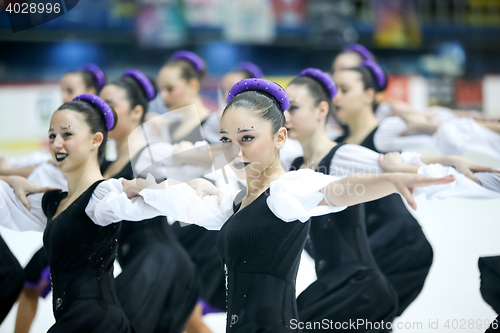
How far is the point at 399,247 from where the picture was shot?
318 cm

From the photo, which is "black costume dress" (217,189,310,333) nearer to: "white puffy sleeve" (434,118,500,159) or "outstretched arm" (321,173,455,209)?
"outstretched arm" (321,173,455,209)

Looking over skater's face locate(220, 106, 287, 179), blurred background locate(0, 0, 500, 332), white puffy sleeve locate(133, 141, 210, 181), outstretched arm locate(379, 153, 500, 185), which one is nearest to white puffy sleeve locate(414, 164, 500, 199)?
outstretched arm locate(379, 153, 500, 185)

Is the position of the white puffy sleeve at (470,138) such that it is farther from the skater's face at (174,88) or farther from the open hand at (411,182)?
the skater's face at (174,88)

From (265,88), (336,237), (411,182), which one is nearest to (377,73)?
(336,237)

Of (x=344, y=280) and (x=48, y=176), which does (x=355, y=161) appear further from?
(x=48, y=176)

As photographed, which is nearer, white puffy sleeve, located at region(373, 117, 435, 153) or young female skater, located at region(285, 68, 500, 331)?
young female skater, located at region(285, 68, 500, 331)

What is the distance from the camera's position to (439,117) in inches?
149

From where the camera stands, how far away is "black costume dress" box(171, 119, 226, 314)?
3.35m

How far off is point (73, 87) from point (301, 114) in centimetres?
182

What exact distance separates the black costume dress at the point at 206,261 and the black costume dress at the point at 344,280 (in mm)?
965

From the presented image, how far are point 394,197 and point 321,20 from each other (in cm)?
860

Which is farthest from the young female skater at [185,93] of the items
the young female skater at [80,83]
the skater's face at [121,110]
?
the skater's face at [121,110]

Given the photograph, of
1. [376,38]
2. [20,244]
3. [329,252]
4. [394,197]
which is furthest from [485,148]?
[376,38]

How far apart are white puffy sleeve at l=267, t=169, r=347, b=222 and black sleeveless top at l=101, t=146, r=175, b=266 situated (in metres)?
1.14
